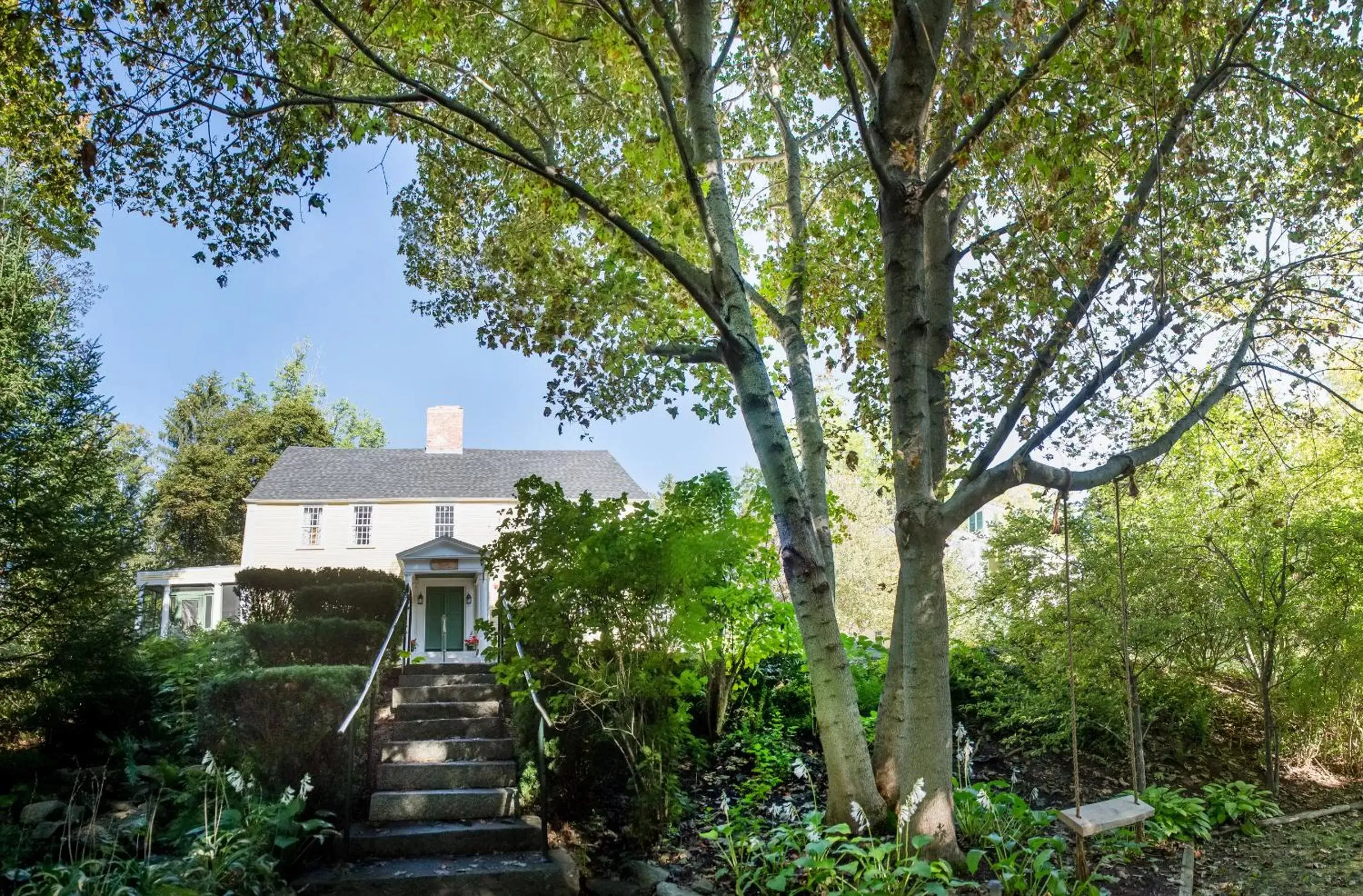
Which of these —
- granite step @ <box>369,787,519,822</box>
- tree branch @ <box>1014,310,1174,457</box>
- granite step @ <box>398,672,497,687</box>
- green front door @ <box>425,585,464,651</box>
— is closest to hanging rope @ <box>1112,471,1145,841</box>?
tree branch @ <box>1014,310,1174,457</box>

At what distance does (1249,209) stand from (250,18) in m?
7.06

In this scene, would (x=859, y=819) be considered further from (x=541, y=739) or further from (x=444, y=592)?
(x=444, y=592)

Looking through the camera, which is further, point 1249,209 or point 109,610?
point 109,610

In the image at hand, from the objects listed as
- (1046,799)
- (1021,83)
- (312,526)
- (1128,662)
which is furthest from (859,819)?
(312,526)

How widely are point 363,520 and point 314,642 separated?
13769 mm

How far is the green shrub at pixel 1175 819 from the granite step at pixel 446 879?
445cm

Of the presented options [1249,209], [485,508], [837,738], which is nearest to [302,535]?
[485,508]

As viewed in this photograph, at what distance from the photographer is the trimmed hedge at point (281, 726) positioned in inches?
236

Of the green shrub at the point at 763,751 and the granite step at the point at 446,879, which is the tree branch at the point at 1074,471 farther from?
the granite step at the point at 446,879

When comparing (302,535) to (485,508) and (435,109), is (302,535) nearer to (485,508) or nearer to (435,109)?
(485,508)

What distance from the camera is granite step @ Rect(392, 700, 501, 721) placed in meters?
7.96

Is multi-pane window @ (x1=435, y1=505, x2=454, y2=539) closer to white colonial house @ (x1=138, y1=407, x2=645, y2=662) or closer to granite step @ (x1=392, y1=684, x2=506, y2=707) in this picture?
white colonial house @ (x1=138, y1=407, x2=645, y2=662)

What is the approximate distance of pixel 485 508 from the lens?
2297 centimetres

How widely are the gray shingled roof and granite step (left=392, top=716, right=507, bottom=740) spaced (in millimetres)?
14248
